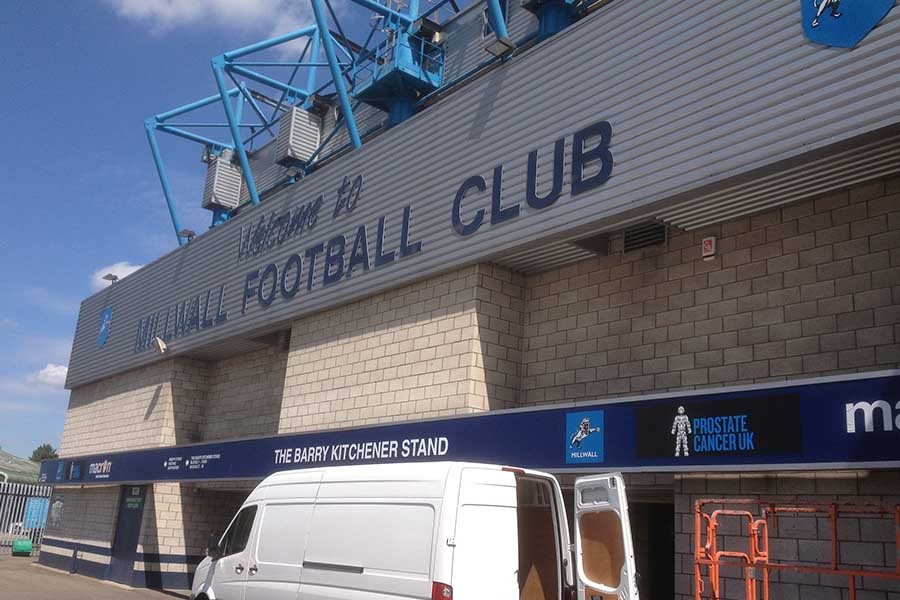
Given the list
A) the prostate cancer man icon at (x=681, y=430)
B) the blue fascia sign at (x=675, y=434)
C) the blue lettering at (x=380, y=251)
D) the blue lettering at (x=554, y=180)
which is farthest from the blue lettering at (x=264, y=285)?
the prostate cancer man icon at (x=681, y=430)

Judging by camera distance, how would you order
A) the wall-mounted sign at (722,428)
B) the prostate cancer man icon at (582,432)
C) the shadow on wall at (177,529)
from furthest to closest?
1. the shadow on wall at (177,529)
2. the prostate cancer man icon at (582,432)
3. the wall-mounted sign at (722,428)

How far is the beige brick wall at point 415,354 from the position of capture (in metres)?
12.2

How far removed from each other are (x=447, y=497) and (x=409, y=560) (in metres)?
0.70

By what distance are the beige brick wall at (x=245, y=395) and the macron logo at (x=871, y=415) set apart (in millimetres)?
13398

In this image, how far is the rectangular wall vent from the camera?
11.1m

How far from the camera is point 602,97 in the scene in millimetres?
10922

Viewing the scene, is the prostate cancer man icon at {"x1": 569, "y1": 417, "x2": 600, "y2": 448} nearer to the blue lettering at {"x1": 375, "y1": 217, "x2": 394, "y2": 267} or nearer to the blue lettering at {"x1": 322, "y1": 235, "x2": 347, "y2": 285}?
the blue lettering at {"x1": 375, "y1": 217, "x2": 394, "y2": 267}

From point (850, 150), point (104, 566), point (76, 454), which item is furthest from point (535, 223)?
point (76, 454)

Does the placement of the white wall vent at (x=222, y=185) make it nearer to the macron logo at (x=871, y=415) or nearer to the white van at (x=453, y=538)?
the white van at (x=453, y=538)

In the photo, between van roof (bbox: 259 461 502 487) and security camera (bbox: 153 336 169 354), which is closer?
van roof (bbox: 259 461 502 487)

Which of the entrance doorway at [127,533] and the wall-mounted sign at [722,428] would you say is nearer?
the wall-mounted sign at [722,428]

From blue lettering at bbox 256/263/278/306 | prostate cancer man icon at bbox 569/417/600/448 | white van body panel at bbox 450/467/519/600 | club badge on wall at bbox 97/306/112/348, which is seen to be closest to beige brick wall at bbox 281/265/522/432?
blue lettering at bbox 256/263/278/306

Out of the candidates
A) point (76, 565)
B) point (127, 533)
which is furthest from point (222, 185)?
point (76, 565)

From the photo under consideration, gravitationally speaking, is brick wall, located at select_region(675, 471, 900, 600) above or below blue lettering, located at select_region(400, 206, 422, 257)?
below
